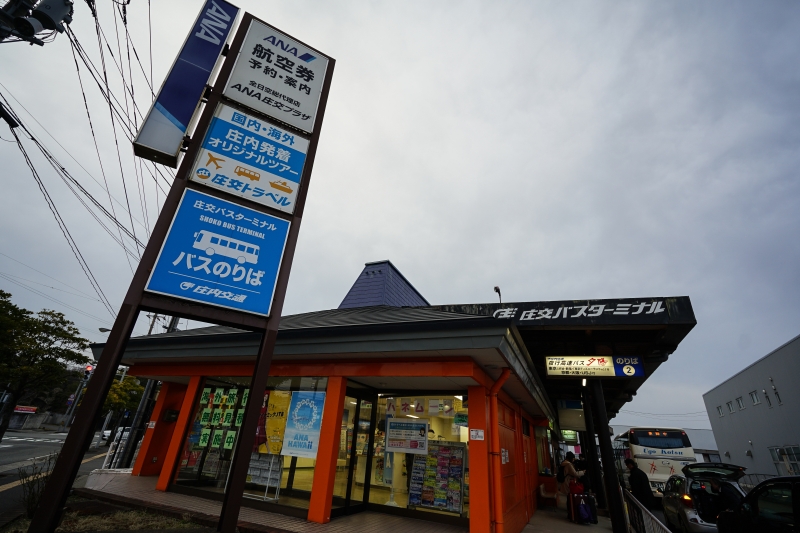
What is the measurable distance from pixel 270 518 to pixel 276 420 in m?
1.95

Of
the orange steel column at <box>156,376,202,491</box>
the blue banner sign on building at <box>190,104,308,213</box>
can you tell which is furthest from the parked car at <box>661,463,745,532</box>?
the orange steel column at <box>156,376,202,491</box>

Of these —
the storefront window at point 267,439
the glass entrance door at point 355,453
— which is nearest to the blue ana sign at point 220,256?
the storefront window at point 267,439

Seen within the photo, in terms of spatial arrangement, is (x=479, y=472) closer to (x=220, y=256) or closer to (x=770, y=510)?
(x=770, y=510)

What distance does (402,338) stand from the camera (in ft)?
21.7

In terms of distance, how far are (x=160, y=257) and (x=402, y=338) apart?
4162 mm

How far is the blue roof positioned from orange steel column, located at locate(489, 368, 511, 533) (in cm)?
721

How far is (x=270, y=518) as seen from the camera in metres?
7.26

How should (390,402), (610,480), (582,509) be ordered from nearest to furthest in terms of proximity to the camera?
1. (390,402)
2. (610,480)
3. (582,509)

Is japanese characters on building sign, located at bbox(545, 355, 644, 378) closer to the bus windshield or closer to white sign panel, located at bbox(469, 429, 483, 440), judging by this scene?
white sign panel, located at bbox(469, 429, 483, 440)

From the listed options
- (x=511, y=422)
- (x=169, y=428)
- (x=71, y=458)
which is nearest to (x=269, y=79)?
(x=71, y=458)

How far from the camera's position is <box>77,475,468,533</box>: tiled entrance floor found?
265 inches

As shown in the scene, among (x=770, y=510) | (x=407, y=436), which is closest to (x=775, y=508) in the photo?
(x=770, y=510)

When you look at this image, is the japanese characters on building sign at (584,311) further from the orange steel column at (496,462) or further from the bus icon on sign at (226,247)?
the bus icon on sign at (226,247)

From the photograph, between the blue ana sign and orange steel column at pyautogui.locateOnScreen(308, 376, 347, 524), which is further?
orange steel column at pyautogui.locateOnScreen(308, 376, 347, 524)
